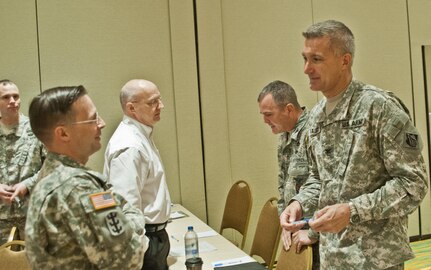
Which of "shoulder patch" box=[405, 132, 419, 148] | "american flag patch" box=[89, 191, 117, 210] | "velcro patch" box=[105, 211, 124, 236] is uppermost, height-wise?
"shoulder patch" box=[405, 132, 419, 148]

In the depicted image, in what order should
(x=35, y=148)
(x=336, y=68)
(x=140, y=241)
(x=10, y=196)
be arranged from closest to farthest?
1. (x=140, y=241)
2. (x=336, y=68)
3. (x=10, y=196)
4. (x=35, y=148)

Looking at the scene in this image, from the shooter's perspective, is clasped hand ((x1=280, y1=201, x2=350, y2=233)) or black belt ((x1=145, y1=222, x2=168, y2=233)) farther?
black belt ((x1=145, y1=222, x2=168, y2=233))

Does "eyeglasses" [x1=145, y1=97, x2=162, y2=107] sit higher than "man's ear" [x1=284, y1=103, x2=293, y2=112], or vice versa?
"eyeglasses" [x1=145, y1=97, x2=162, y2=107]

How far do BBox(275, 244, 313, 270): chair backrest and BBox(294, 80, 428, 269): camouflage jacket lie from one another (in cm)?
7

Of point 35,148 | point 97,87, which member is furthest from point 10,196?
point 97,87

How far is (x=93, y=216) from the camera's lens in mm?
Answer: 1323

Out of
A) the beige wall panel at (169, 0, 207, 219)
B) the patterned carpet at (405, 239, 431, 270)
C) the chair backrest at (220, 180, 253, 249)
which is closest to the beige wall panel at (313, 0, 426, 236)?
the patterned carpet at (405, 239, 431, 270)

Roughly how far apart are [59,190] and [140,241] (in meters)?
0.30

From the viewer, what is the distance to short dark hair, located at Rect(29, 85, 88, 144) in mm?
1439

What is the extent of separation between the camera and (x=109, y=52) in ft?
13.5

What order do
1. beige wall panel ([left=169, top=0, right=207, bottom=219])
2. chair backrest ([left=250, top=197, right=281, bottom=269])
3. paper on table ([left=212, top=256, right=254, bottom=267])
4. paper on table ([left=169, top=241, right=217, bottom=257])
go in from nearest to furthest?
1. paper on table ([left=212, top=256, right=254, bottom=267])
2. paper on table ([left=169, top=241, right=217, bottom=257])
3. chair backrest ([left=250, top=197, right=281, bottom=269])
4. beige wall panel ([left=169, top=0, right=207, bottom=219])

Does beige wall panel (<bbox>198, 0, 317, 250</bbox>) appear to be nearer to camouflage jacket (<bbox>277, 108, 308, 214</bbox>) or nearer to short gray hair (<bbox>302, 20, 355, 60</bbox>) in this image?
camouflage jacket (<bbox>277, 108, 308, 214</bbox>)

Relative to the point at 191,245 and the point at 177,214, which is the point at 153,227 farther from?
the point at 177,214

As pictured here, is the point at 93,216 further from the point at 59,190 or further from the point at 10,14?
the point at 10,14
